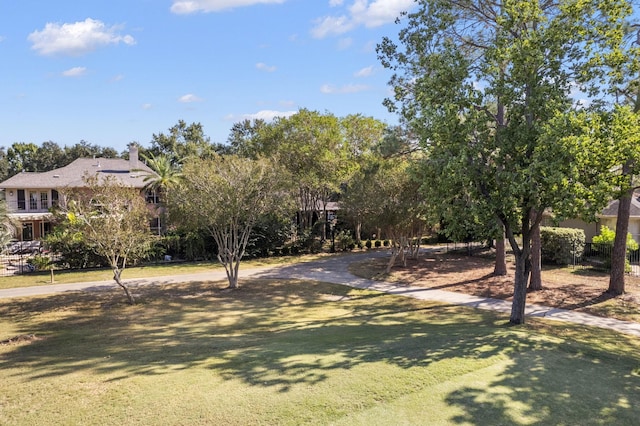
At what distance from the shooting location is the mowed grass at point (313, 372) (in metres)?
5.91

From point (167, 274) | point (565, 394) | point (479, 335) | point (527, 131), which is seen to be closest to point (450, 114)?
point (527, 131)

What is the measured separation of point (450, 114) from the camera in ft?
37.3

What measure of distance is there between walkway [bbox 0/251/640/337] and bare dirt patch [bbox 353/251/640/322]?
0.75 metres

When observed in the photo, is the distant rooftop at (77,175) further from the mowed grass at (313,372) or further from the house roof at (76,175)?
the mowed grass at (313,372)

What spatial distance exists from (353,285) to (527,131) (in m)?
10.8

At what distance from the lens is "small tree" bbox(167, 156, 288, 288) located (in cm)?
1714

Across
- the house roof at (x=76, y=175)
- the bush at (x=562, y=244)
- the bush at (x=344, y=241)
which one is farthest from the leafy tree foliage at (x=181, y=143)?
the bush at (x=562, y=244)

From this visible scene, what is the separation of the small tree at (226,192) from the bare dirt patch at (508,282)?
703 cm

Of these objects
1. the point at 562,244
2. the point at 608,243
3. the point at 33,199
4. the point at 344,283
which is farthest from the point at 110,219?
the point at 33,199

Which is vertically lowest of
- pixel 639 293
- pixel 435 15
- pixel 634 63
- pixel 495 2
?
pixel 639 293

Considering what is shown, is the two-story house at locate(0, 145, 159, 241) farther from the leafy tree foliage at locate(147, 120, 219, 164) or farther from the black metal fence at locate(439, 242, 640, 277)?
the black metal fence at locate(439, 242, 640, 277)

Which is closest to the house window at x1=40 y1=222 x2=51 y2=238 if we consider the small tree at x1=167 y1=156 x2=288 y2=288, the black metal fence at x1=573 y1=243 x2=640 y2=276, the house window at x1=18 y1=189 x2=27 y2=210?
the house window at x1=18 y1=189 x2=27 y2=210

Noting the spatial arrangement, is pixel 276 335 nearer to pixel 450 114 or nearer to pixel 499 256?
pixel 450 114

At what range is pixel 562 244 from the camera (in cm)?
2294
